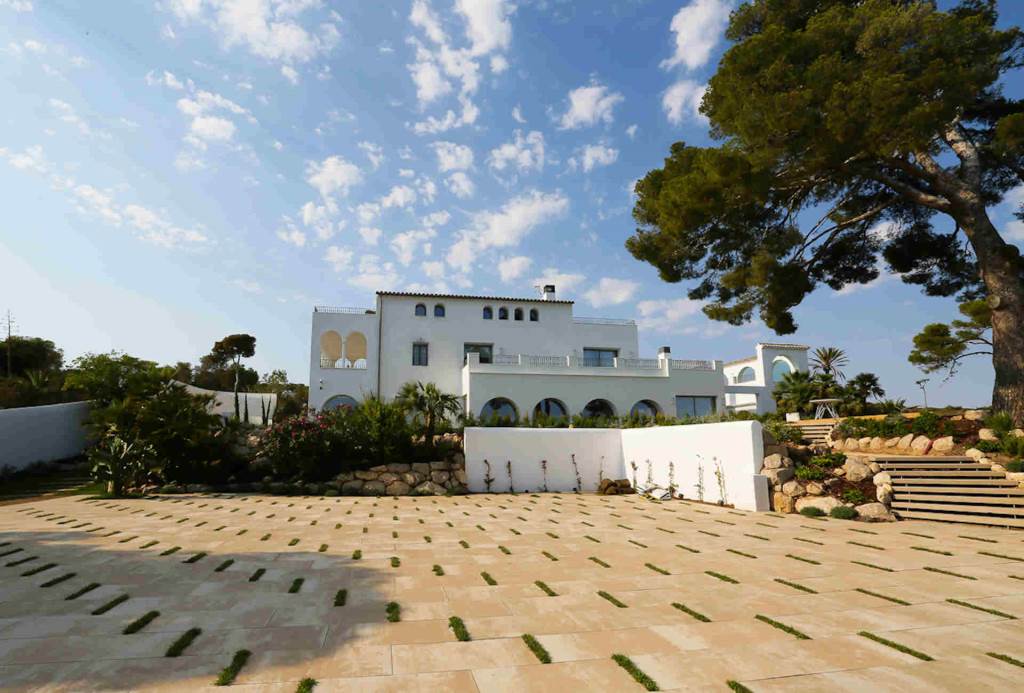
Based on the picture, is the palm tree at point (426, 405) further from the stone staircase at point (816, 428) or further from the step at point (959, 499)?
the step at point (959, 499)

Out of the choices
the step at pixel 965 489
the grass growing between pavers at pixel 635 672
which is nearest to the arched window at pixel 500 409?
the step at pixel 965 489

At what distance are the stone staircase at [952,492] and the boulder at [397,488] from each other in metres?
11.9

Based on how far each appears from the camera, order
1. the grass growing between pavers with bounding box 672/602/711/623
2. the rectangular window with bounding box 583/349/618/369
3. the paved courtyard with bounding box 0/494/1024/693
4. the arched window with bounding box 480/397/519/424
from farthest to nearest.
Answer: the rectangular window with bounding box 583/349/618/369 → the arched window with bounding box 480/397/519/424 → the grass growing between pavers with bounding box 672/602/711/623 → the paved courtyard with bounding box 0/494/1024/693

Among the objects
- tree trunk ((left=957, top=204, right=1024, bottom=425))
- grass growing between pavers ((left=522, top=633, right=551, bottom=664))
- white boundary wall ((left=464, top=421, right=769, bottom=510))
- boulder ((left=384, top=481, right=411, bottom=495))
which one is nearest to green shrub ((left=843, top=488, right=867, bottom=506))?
tree trunk ((left=957, top=204, right=1024, bottom=425))

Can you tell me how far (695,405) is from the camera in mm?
24547

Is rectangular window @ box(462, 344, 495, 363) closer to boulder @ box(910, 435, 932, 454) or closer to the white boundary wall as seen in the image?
the white boundary wall

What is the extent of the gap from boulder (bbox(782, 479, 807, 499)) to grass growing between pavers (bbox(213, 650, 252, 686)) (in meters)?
9.97

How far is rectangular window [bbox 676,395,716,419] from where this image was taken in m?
24.4

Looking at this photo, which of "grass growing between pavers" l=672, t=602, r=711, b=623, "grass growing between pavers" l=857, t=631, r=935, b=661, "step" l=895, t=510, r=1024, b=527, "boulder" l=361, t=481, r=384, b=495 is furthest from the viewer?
"boulder" l=361, t=481, r=384, b=495

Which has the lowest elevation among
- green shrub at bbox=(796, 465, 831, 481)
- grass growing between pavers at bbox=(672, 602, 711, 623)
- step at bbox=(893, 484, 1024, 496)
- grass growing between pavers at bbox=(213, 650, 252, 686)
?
grass growing between pavers at bbox=(672, 602, 711, 623)

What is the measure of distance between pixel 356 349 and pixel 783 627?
85.2 feet

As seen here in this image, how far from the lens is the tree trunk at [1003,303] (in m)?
10.8

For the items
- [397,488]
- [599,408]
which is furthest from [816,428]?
[397,488]

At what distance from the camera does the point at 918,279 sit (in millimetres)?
14594
